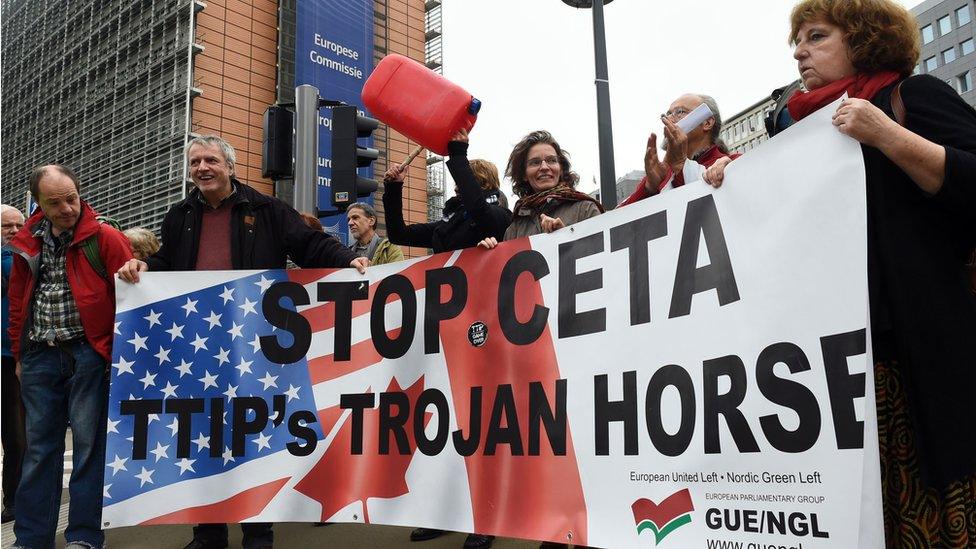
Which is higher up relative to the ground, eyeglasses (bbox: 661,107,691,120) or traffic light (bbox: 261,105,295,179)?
traffic light (bbox: 261,105,295,179)

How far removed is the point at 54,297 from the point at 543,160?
2493mm

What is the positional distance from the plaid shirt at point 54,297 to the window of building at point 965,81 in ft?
199

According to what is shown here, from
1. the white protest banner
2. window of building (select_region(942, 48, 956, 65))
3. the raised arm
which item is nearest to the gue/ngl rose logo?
the white protest banner

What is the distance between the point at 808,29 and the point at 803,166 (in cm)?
40

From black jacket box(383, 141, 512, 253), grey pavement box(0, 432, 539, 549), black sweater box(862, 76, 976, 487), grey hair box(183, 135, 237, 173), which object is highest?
grey hair box(183, 135, 237, 173)

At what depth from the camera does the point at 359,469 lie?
9.66ft

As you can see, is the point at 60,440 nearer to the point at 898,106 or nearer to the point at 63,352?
the point at 63,352

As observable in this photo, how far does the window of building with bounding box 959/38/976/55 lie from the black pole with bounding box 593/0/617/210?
5620 centimetres

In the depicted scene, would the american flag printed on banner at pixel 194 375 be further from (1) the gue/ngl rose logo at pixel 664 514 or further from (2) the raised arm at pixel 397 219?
(1) the gue/ngl rose logo at pixel 664 514

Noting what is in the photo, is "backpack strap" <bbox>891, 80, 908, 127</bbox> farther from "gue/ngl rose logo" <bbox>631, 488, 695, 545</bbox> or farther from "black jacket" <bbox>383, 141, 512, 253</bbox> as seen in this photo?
"black jacket" <bbox>383, 141, 512, 253</bbox>

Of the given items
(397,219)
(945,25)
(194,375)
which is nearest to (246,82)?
(397,219)

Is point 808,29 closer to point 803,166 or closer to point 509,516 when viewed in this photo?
point 803,166

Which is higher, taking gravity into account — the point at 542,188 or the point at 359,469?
the point at 542,188

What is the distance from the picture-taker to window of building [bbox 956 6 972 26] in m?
49.7
